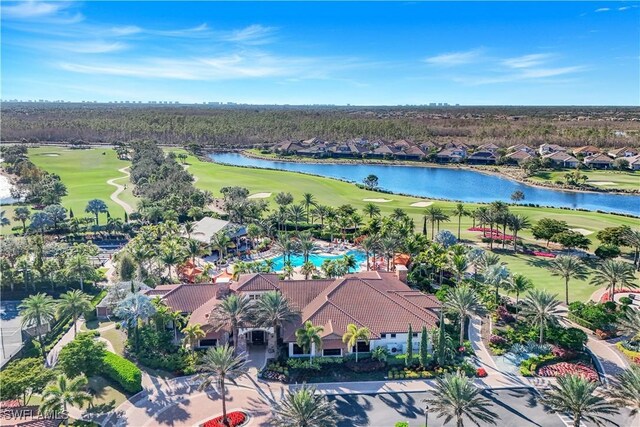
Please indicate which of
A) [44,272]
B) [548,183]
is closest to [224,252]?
A: [44,272]

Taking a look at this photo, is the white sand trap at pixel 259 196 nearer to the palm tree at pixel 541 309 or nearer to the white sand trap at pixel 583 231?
the white sand trap at pixel 583 231

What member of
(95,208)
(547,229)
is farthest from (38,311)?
(547,229)

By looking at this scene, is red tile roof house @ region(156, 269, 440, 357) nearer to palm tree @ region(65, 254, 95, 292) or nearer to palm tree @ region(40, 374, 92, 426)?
palm tree @ region(40, 374, 92, 426)

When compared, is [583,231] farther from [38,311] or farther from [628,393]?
[38,311]

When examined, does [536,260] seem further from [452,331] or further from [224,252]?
[224,252]

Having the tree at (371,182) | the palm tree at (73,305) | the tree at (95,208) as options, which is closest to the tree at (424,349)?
the palm tree at (73,305)

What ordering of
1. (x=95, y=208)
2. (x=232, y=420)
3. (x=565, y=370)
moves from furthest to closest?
(x=95, y=208) < (x=565, y=370) < (x=232, y=420)
